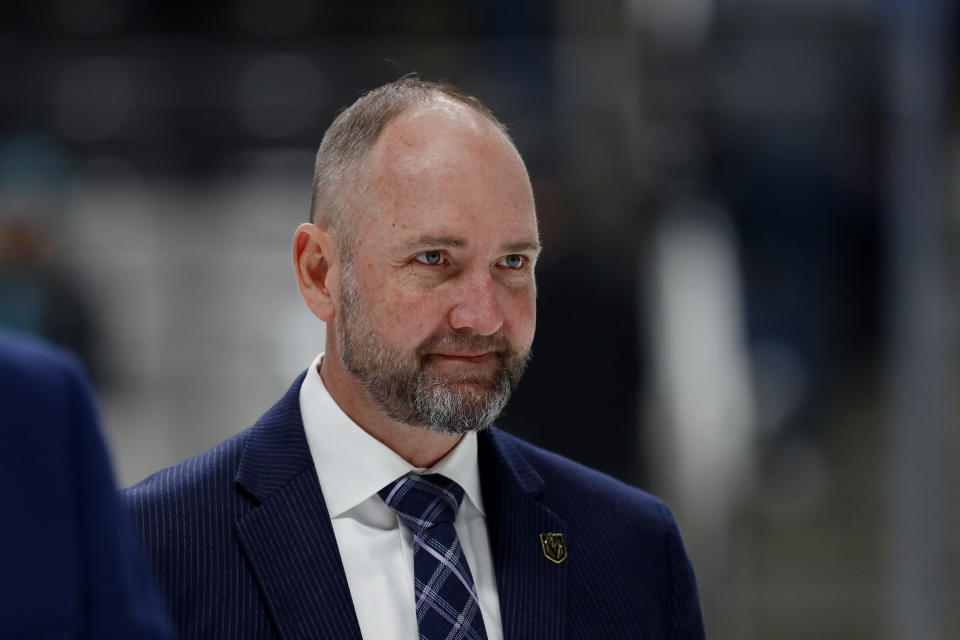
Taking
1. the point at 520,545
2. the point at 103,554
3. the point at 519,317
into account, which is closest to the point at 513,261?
the point at 519,317

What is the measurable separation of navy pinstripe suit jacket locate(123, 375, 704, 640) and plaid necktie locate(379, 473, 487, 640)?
0.25 ft

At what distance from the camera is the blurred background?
758cm

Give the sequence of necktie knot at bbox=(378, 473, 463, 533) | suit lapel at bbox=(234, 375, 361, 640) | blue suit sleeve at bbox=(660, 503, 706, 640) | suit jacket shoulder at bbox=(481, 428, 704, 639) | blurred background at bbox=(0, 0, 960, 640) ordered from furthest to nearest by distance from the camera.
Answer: blurred background at bbox=(0, 0, 960, 640) < blue suit sleeve at bbox=(660, 503, 706, 640) < suit jacket shoulder at bbox=(481, 428, 704, 639) < necktie knot at bbox=(378, 473, 463, 533) < suit lapel at bbox=(234, 375, 361, 640)

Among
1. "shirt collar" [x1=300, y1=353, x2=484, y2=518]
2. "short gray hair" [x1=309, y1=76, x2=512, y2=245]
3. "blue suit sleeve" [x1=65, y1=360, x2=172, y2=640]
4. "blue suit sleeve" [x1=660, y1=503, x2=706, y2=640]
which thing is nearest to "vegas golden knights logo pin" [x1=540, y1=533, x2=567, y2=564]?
"shirt collar" [x1=300, y1=353, x2=484, y2=518]

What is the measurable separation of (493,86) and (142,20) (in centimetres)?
283

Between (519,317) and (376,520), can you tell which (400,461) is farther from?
(519,317)

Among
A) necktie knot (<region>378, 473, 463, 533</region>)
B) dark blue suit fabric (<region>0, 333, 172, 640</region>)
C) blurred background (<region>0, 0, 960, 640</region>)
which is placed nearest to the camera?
dark blue suit fabric (<region>0, 333, 172, 640</region>)

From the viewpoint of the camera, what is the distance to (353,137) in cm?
225

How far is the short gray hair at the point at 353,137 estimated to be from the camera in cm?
223

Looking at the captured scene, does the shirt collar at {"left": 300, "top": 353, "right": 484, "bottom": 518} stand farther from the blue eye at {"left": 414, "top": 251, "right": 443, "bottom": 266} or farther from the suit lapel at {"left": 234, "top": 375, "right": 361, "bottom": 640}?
the blue eye at {"left": 414, "top": 251, "right": 443, "bottom": 266}

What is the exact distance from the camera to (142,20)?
9.64 metres

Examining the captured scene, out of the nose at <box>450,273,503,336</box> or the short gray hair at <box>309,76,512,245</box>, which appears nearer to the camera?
the nose at <box>450,273,503,336</box>

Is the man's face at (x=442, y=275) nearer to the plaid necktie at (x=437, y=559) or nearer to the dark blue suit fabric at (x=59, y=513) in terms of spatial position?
the plaid necktie at (x=437, y=559)

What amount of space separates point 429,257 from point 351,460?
1.12ft
